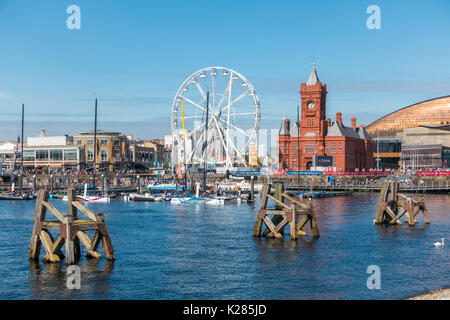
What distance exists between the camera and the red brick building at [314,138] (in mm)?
173250

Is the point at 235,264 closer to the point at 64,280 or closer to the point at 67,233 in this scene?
the point at 67,233

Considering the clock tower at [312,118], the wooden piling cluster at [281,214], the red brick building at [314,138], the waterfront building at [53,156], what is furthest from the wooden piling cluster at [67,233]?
the waterfront building at [53,156]

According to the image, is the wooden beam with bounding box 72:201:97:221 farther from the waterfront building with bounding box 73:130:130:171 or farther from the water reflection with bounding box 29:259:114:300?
the waterfront building with bounding box 73:130:130:171

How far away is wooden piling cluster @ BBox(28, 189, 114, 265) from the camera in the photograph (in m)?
40.2

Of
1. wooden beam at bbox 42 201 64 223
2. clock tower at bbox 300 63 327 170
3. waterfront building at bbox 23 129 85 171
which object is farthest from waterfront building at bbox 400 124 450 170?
Answer: wooden beam at bbox 42 201 64 223

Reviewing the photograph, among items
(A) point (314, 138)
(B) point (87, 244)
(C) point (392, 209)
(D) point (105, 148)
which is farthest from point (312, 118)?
(B) point (87, 244)

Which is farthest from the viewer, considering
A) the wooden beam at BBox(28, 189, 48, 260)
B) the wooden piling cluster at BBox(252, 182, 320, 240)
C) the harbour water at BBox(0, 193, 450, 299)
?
the wooden piling cluster at BBox(252, 182, 320, 240)

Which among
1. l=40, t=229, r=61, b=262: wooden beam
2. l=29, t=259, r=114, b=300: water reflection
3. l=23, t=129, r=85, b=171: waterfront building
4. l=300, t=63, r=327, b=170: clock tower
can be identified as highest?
l=300, t=63, r=327, b=170: clock tower

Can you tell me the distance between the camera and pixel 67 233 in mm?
39906

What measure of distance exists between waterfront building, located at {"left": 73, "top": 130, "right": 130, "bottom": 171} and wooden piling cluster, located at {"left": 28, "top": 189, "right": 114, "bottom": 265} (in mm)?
150137

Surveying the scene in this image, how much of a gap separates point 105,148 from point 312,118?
65.4 m
